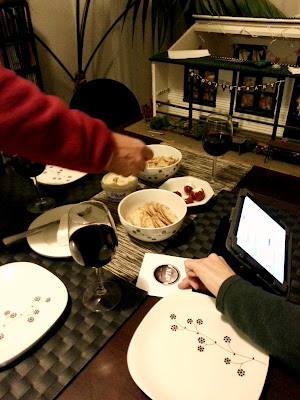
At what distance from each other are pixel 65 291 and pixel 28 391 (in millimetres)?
199

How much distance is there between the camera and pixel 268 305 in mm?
573

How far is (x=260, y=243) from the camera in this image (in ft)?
2.36

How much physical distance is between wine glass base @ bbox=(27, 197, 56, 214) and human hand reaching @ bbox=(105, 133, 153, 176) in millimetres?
364

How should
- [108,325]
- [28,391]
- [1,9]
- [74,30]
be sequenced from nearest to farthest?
[28,391], [108,325], [1,9], [74,30]

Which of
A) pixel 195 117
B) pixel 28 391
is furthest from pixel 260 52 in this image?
pixel 28 391

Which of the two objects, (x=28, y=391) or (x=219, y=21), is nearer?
(x=28, y=391)

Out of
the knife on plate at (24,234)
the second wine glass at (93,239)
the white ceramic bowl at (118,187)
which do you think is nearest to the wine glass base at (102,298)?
the second wine glass at (93,239)

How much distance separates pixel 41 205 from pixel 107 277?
15.7 inches

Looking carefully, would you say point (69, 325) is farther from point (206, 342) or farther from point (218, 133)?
point (218, 133)

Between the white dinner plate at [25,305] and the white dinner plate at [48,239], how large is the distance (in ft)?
0.21

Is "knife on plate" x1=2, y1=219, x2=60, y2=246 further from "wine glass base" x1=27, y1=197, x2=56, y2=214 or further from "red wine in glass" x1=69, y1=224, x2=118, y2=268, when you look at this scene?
"red wine in glass" x1=69, y1=224, x2=118, y2=268

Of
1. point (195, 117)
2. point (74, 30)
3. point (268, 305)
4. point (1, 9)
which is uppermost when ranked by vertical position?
point (1, 9)

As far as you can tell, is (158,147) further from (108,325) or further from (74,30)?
(74,30)

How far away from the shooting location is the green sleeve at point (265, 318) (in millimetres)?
542
